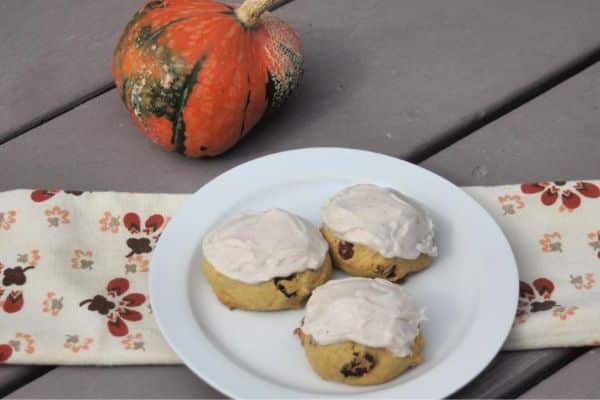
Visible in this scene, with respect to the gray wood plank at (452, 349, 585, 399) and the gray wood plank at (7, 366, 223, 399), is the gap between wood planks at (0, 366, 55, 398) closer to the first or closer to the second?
the gray wood plank at (7, 366, 223, 399)

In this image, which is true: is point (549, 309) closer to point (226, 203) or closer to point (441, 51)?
point (226, 203)

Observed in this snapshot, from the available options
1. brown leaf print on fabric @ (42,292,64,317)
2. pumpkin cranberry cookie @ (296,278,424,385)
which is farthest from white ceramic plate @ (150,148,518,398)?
brown leaf print on fabric @ (42,292,64,317)

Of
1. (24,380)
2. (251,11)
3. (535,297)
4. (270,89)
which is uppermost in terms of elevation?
(251,11)

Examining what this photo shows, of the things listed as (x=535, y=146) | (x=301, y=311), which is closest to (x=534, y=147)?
(x=535, y=146)

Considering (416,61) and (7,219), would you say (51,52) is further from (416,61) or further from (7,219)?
(416,61)

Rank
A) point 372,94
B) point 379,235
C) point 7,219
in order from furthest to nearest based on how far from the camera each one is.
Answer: point 372,94, point 7,219, point 379,235

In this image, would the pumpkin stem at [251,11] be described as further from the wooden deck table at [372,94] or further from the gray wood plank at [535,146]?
the gray wood plank at [535,146]
